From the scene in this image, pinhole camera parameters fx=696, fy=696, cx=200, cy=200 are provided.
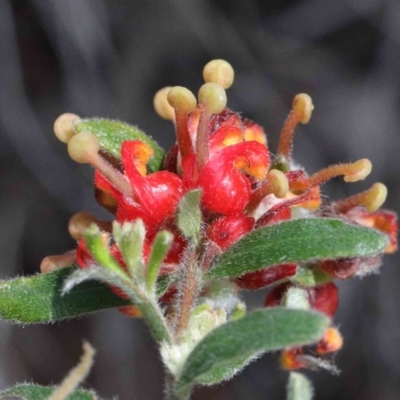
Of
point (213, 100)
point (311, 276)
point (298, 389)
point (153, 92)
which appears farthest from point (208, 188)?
point (153, 92)

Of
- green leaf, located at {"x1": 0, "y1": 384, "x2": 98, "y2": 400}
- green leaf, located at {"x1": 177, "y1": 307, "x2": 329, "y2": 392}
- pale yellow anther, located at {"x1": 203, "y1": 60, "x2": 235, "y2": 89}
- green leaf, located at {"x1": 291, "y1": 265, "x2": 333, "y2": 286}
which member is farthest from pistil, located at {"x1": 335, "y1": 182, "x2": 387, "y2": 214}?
green leaf, located at {"x1": 0, "y1": 384, "x2": 98, "y2": 400}

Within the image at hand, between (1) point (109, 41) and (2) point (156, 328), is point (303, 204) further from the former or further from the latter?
(1) point (109, 41)

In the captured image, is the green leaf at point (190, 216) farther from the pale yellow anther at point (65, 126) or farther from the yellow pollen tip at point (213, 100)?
the pale yellow anther at point (65, 126)

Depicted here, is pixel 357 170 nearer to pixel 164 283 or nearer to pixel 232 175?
pixel 232 175

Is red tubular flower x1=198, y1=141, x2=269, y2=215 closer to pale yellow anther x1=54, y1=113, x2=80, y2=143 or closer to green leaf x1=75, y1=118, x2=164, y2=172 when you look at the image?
green leaf x1=75, y1=118, x2=164, y2=172

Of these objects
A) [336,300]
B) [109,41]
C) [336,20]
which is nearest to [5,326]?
[109,41]
